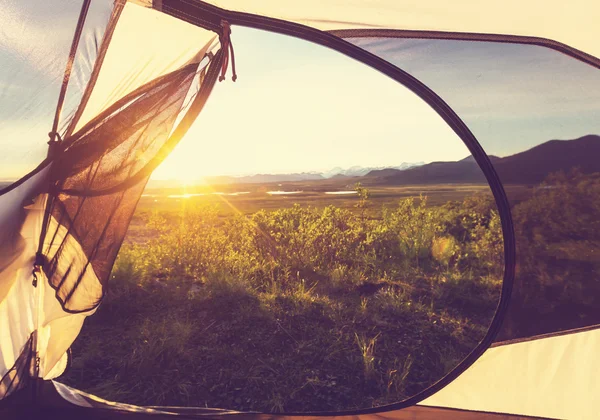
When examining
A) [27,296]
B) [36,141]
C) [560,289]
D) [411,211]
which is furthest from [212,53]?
[411,211]

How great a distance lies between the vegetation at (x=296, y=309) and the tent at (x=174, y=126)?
35.4 inches

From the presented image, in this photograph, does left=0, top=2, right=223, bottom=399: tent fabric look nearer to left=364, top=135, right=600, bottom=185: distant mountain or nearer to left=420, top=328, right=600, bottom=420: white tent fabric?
left=364, top=135, right=600, bottom=185: distant mountain

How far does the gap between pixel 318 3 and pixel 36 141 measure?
1.06 m

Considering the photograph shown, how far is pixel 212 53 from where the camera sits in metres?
1.59

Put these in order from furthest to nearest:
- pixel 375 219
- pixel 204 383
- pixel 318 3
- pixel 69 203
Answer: pixel 375 219, pixel 204 383, pixel 69 203, pixel 318 3

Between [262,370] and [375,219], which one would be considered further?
[375,219]

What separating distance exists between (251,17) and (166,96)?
1.34 feet

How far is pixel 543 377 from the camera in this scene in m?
1.50

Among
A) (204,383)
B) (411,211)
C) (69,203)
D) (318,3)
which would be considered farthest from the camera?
(411,211)

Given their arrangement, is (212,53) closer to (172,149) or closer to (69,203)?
(172,149)

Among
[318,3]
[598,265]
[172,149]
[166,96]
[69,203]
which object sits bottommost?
[598,265]

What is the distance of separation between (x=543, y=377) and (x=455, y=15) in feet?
4.18

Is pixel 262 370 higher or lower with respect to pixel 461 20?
lower

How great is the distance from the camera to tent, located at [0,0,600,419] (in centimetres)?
141
